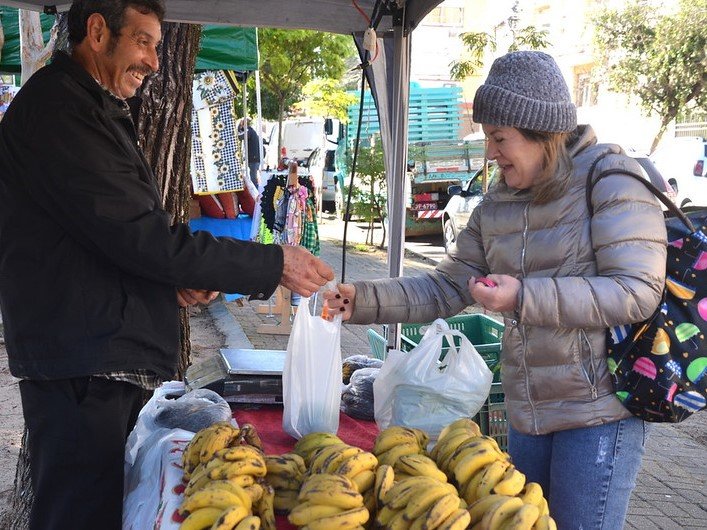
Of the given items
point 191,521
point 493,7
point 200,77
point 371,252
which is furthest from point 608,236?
point 493,7

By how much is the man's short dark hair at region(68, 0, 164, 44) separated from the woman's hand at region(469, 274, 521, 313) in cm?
131

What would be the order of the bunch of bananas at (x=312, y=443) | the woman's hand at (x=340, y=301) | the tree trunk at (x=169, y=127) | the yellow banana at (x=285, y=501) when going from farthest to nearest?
the tree trunk at (x=169, y=127) < the woman's hand at (x=340, y=301) < the bunch of bananas at (x=312, y=443) < the yellow banana at (x=285, y=501)

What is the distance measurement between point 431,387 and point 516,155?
0.78 metres

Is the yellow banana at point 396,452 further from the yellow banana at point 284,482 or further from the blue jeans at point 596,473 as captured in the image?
the blue jeans at point 596,473

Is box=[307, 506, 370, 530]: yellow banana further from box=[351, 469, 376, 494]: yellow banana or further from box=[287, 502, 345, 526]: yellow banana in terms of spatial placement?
box=[351, 469, 376, 494]: yellow banana

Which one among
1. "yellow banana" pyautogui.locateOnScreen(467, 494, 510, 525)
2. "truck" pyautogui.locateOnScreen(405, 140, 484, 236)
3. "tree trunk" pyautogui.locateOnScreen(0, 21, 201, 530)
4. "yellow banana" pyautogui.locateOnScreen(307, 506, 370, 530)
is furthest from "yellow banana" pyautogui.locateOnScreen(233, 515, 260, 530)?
"truck" pyautogui.locateOnScreen(405, 140, 484, 236)

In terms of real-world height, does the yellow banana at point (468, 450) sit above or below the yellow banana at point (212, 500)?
above

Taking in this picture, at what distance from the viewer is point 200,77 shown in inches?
353

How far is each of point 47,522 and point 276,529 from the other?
2.63 feet

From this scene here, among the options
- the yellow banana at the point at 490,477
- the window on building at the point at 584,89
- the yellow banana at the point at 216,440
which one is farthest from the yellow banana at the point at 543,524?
the window on building at the point at 584,89

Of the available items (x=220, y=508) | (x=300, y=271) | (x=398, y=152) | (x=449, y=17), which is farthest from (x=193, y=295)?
(x=449, y=17)

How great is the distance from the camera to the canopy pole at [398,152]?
3.91 meters

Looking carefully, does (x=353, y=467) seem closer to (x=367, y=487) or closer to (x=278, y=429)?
(x=367, y=487)

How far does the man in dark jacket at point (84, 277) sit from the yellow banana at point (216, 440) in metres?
0.34
